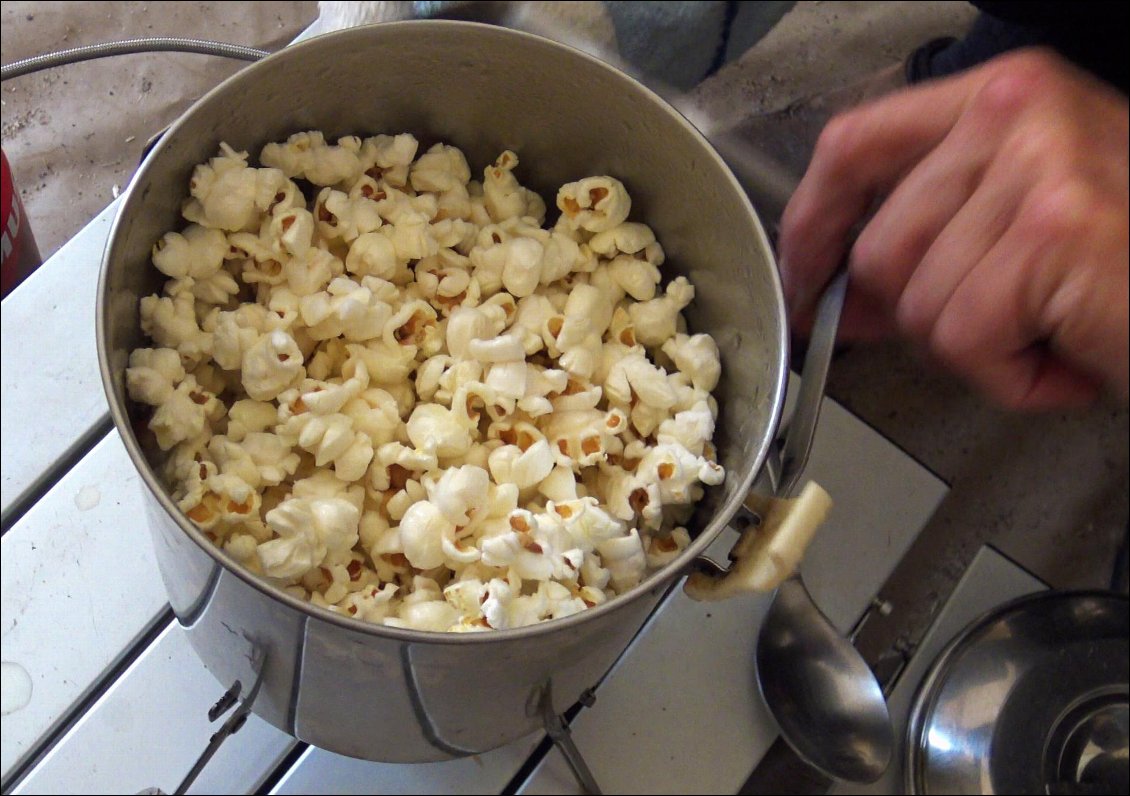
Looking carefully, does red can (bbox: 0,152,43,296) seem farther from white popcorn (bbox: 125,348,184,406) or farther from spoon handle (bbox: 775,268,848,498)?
spoon handle (bbox: 775,268,848,498)

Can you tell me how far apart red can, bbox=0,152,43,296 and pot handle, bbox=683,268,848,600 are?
407 millimetres

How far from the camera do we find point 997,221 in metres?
0.43

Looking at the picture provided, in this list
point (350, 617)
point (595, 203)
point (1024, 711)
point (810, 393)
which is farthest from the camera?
point (1024, 711)

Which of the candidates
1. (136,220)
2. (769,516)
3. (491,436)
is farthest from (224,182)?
(769,516)

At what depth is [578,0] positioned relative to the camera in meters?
1.13

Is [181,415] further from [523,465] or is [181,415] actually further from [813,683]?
[813,683]

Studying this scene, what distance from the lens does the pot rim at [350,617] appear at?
34cm

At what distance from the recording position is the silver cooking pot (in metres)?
0.37

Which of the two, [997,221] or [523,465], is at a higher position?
[997,221]

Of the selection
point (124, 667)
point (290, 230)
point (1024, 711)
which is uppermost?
point (290, 230)

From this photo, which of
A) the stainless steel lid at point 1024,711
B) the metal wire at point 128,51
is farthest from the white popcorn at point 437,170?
the stainless steel lid at point 1024,711

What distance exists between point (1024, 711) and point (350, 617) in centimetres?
54

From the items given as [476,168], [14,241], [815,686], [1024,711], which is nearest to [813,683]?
[815,686]

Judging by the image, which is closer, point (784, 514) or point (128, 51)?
point (784, 514)
